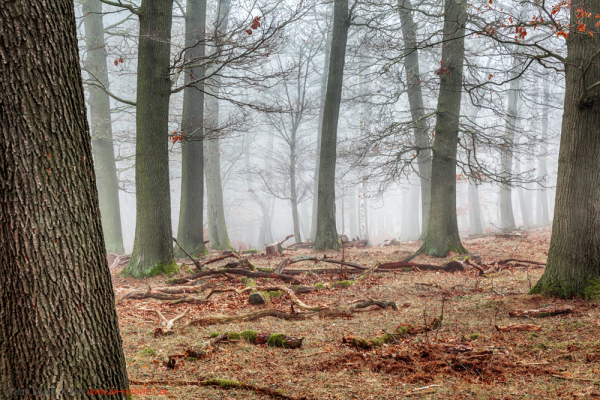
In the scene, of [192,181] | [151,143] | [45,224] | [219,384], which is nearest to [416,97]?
[192,181]

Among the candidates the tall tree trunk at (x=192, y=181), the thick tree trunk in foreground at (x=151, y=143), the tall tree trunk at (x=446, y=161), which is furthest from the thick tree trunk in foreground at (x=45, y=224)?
the tall tree trunk at (x=192, y=181)

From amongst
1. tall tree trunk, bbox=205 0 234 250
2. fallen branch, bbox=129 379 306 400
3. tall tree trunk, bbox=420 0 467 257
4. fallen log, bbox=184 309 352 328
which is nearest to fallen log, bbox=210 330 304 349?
fallen log, bbox=184 309 352 328

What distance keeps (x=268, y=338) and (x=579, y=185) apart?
4.46 metres

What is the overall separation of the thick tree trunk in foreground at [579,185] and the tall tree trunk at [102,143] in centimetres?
1218

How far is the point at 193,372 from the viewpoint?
3.33m

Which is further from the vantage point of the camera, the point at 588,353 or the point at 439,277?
the point at 439,277

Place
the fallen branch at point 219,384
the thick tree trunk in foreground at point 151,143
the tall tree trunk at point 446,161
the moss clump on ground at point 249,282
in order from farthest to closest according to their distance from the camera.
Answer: the tall tree trunk at point 446,161
the thick tree trunk in foreground at point 151,143
the moss clump on ground at point 249,282
the fallen branch at point 219,384

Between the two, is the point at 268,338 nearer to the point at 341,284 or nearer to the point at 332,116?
the point at 341,284

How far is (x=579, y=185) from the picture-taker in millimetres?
5281

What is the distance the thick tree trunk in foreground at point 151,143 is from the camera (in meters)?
8.03

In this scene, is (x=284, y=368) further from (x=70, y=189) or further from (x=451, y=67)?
(x=451, y=67)

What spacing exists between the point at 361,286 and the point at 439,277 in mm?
1827

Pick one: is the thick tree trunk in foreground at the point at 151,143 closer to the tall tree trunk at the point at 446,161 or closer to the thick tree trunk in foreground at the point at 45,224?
the thick tree trunk in foreground at the point at 45,224

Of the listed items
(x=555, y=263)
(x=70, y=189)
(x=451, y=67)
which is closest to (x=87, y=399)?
(x=70, y=189)
